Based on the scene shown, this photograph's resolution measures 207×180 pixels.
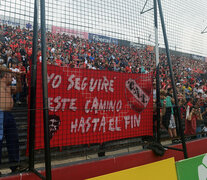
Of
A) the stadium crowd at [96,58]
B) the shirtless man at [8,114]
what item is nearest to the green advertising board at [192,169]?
the stadium crowd at [96,58]

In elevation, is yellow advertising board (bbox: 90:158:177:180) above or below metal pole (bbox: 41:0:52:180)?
below

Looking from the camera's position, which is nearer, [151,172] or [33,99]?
[33,99]

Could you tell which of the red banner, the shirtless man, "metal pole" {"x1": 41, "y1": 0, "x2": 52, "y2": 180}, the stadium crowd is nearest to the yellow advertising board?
"metal pole" {"x1": 41, "y1": 0, "x2": 52, "y2": 180}

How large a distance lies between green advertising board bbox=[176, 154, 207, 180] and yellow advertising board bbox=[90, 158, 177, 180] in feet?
0.40

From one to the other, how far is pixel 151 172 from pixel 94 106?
1286 mm

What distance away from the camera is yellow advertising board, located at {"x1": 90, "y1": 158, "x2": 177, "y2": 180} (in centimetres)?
218

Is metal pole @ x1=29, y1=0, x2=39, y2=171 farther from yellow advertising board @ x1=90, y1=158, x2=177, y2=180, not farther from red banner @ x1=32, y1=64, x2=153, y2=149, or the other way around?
yellow advertising board @ x1=90, y1=158, x2=177, y2=180

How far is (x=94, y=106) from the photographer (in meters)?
2.98

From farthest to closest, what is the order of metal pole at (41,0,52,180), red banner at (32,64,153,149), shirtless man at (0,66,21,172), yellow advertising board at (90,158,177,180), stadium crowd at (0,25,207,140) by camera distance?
1. stadium crowd at (0,25,207,140)
2. red banner at (32,64,153,149)
3. shirtless man at (0,66,21,172)
4. yellow advertising board at (90,158,177,180)
5. metal pole at (41,0,52,180)

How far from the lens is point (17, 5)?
233 centimetres

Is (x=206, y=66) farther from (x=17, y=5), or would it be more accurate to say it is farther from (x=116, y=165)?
(x=17, y=5)

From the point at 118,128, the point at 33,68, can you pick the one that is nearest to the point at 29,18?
the point at 33,68

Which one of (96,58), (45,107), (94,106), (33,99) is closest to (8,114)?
(33,99)

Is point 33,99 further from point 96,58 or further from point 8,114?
point 96,58
